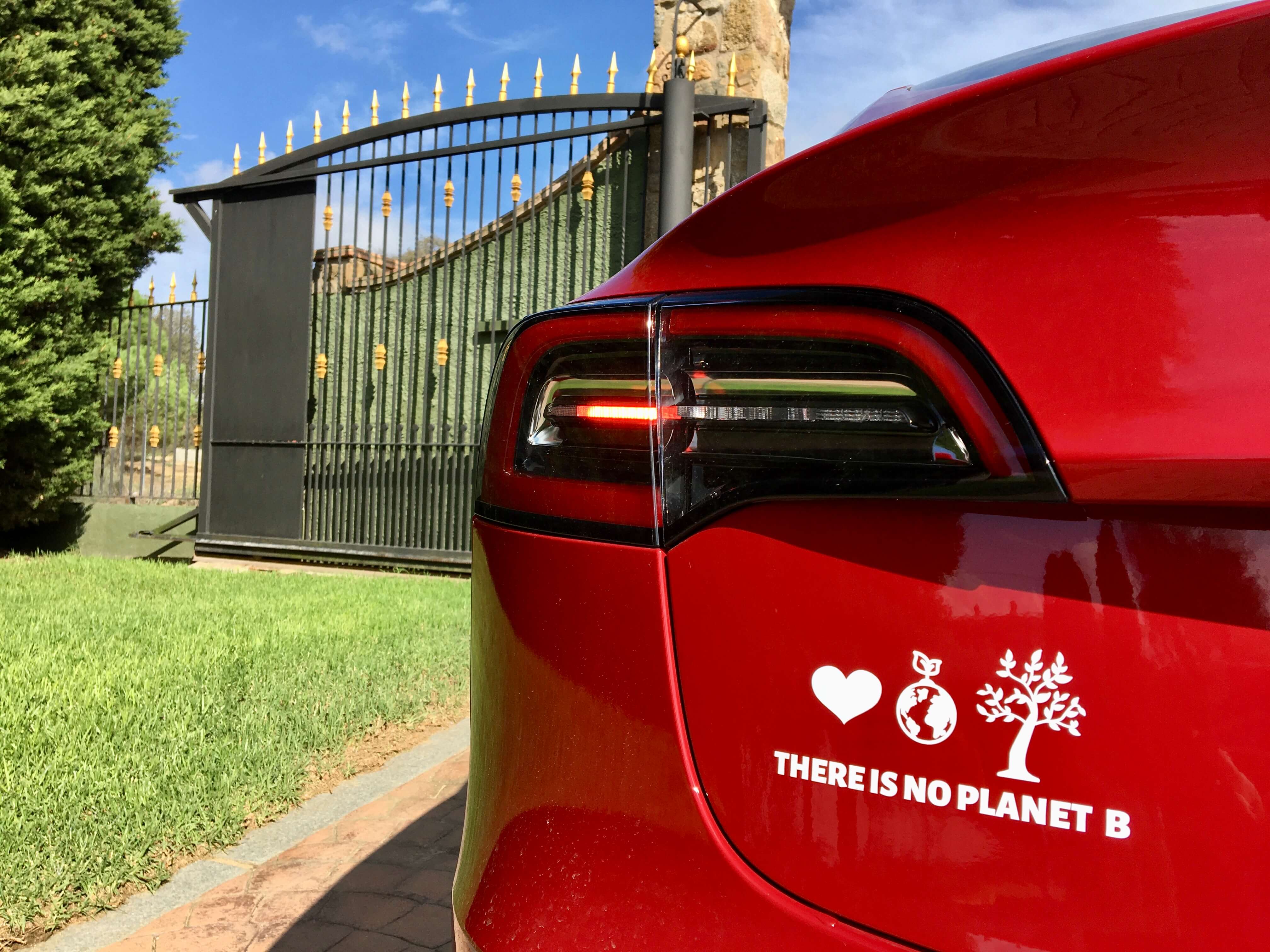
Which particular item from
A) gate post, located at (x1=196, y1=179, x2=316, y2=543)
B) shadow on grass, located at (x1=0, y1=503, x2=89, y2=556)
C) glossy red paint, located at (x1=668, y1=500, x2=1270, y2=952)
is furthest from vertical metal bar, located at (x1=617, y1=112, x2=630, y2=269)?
glossy red paint, located at (x1=668, y1=500, x2=1270, y2=952)

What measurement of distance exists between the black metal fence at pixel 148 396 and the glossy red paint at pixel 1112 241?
9030 millimetres

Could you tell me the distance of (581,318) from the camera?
108 centimetres

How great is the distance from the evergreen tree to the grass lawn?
2.83 metres

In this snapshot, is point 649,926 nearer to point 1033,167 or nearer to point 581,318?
point 581,318

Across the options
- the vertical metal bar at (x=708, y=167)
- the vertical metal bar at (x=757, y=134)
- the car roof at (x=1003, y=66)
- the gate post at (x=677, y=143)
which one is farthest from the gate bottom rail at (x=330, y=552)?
the car roof at (x=1003, y=66)

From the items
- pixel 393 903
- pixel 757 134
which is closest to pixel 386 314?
pixel 757 134

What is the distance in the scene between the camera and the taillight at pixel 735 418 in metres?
0.83

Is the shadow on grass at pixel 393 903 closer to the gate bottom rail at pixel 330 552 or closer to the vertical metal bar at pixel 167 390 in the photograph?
the gate bottom rail at pixel 330 552

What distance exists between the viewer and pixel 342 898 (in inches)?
94.9

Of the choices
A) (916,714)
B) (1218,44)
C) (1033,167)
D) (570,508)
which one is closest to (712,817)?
(916,714)

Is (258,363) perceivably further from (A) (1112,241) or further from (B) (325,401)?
(A) (1112,241)

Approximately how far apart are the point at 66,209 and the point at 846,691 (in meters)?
9.42

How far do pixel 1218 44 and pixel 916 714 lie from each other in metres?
0.61

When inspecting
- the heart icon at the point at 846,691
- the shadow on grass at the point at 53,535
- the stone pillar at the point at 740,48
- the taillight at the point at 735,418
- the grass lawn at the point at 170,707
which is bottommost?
the shadow on grass at the point at 53,535
